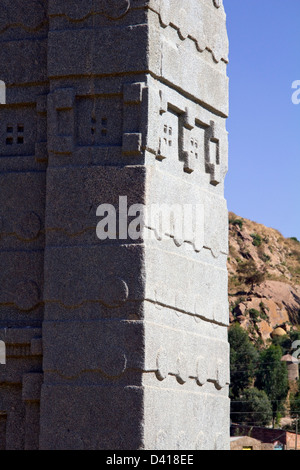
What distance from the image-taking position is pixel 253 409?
50156mm

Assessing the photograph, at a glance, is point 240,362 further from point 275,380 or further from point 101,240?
point 101,240

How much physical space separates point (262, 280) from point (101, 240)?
218ft

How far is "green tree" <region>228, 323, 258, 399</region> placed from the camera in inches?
2111

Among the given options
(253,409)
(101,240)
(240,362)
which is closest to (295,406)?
(253,409)

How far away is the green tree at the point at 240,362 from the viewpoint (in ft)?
176

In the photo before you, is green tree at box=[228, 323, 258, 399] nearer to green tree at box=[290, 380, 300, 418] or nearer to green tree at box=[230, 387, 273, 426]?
green tree at box=[230, 387, 273, 426]

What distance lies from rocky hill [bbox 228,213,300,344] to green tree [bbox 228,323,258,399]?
29.5 ft

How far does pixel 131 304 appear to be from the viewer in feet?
23.3

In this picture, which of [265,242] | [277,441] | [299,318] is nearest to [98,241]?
[277,441]

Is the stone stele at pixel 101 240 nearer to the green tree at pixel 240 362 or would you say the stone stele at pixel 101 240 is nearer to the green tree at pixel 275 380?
the green tree at pixel 240 362

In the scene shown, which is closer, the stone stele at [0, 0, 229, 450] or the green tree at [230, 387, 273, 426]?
the stone stele at [0, 0, 229, 450]

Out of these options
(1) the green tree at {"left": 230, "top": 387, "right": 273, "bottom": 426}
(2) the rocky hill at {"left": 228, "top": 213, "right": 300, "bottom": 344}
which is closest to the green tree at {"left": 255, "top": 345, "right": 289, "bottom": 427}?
(1) the green tree at {"left": 230, "top": 387, "right": 273, "bottom": 426}

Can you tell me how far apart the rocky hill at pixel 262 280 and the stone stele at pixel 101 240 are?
58.2m
